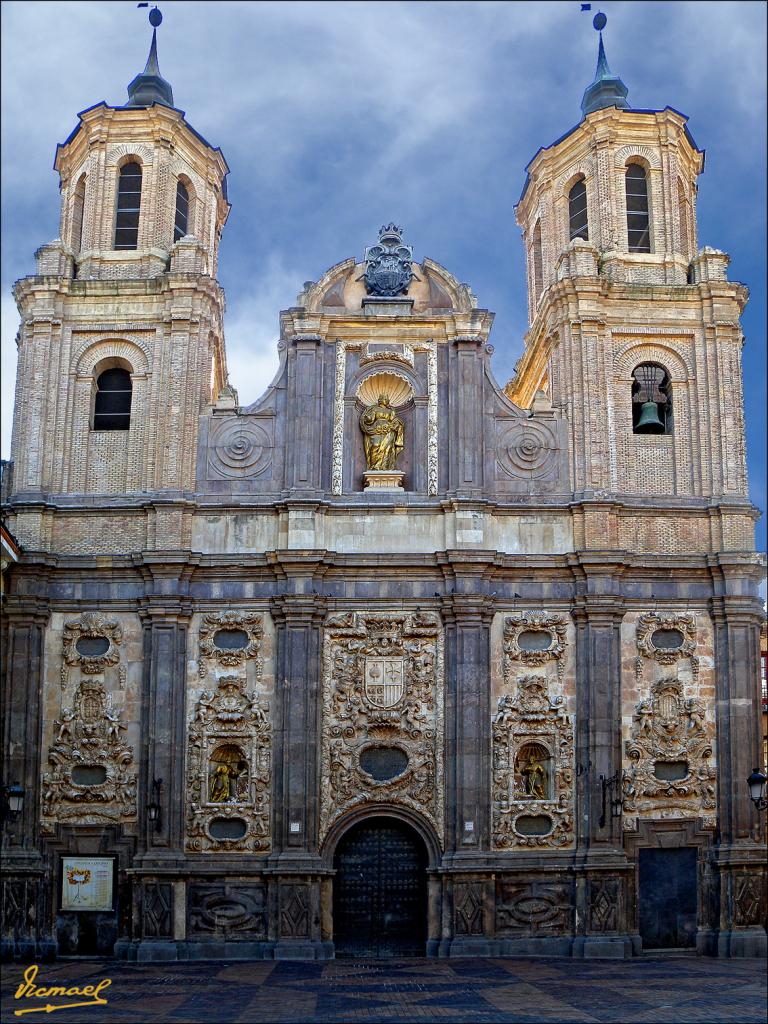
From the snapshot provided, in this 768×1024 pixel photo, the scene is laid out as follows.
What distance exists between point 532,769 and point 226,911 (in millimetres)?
7275

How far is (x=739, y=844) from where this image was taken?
29.0 m

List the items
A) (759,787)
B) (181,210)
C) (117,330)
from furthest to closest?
(181,210), (117,330), (759,787)

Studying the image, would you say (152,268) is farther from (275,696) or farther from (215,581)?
(275,696)

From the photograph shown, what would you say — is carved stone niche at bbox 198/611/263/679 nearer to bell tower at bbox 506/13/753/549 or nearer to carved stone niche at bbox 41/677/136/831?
carved stone niche at bbox 41/677/136/831

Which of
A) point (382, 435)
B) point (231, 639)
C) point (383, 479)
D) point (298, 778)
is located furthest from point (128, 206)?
point (298, 778)

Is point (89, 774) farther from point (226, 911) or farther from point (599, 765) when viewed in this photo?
point (599, 765)

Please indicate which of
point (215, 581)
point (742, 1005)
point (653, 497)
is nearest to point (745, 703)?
point (653, 497)

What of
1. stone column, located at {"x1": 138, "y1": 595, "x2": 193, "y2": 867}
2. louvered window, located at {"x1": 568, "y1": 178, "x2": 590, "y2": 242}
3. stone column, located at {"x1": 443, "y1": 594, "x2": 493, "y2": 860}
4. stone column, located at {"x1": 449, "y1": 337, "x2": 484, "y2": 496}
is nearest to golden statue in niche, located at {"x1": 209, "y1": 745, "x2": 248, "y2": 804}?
stone column, located at {"x1": 138, "y1": 595, "x2": 193, "y2": 867}

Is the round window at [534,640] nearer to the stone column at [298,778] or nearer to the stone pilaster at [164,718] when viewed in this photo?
the stone column at [298,778]

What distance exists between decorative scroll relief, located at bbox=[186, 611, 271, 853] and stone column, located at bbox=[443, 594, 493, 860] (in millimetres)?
3983

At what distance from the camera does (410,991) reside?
23359 mm

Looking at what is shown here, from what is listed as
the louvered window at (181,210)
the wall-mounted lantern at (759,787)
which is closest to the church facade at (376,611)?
the louvered window at (181,210)

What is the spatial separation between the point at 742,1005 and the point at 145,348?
63.8ft

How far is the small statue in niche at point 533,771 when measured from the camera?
2956 cm
